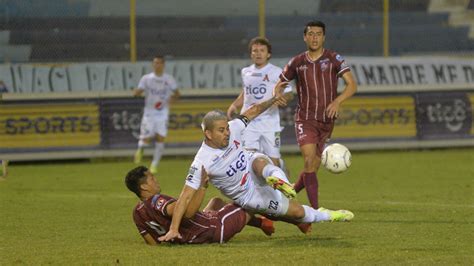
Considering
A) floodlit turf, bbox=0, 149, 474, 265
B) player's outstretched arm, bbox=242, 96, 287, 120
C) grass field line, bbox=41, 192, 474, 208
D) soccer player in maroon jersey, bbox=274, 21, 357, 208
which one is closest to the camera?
floodlit turf, bbox=0, 149, 474, 265

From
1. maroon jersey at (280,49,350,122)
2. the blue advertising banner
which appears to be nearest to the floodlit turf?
maroon jersey at (280,49,350,122)

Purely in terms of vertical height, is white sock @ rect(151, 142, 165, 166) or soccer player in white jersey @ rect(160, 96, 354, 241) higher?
soccer player in white jersey @ rect(160, 96, 354, 241)

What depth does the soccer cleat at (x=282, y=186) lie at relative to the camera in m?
9.93

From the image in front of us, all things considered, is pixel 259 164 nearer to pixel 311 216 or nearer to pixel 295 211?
pixel 295 211

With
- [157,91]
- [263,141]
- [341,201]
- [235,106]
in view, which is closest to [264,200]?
[235,106]

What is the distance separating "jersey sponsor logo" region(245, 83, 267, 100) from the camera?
1438 centimetres

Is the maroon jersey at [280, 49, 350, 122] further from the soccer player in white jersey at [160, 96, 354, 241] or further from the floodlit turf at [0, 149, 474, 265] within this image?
the soccer player in white jersey at [160, 96, 354, 241]

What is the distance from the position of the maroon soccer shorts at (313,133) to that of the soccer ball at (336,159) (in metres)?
0.73

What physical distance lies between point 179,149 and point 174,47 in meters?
2.44

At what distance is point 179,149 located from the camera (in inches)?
885

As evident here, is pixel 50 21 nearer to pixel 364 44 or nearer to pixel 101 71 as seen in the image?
pixel 101 71

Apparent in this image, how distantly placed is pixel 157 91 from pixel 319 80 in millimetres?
8918

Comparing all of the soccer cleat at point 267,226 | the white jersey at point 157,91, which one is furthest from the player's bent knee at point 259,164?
Result: the white jersey at point 157,91

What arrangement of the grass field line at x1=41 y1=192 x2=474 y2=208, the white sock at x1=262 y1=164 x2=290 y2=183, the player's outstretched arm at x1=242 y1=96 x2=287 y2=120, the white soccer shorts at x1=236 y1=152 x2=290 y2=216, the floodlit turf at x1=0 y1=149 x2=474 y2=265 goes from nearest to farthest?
the floodlit turf at x1=0 y1=149 x2=474 y2=265 → the white sock at x1=262 y1=164 x2=290 y2=183 → the white soccer shorts at x1=236 y1=152 x2=290 y2=216 → the player's outstretched arm at x1=242 y1=96 x2=287 y2=120 → the grass field line at x1=41 y1=192 x2=474 y2=208
